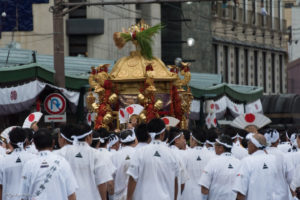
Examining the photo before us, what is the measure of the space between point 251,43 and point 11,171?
5819 centimetres

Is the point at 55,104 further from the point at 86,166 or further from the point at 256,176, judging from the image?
the point at 256,176

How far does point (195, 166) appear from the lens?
14.8 meters

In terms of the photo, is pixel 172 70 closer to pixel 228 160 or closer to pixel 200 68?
pixel 228 160

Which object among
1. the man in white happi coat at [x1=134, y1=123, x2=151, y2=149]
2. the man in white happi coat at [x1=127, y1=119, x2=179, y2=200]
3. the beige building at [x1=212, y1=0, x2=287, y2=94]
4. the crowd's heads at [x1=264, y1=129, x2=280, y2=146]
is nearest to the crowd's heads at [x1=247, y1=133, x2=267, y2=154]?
the man in white happi coat at [x1=127, y1=119, x2=179, y2=200]

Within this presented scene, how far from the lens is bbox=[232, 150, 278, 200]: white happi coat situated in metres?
12.1

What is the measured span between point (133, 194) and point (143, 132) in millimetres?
862

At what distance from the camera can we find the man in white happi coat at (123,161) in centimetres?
1400

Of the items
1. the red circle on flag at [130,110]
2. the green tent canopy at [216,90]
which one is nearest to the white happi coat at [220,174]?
the red circle on flag at [130,110]

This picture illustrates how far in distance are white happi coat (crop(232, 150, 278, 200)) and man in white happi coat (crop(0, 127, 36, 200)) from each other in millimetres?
2628

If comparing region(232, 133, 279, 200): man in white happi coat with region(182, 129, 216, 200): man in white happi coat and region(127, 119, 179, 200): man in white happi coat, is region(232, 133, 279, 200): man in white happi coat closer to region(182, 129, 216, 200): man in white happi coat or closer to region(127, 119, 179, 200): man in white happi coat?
region(127, 119, 179, 200): man in white happi coat

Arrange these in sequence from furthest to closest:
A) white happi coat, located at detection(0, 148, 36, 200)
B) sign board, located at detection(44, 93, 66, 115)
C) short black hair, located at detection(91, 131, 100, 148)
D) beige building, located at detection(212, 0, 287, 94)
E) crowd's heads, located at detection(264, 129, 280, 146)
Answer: beige building, located at detection(212, 0, 287, 94)
sign board, located at detection(44, 93, 66, 115)
crowd's heads, located at detection(264, 129, 280, 146)
short black hair, located at detection(91, 131, 100, 148)
white happi coat, located at detection(0, 148, 36, 200)

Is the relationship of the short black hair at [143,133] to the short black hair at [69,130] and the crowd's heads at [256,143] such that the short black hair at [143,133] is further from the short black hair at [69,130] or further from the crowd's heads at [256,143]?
the crowd's heads at [256,143]

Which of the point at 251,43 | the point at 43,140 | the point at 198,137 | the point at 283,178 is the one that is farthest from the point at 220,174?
the point at 251,43

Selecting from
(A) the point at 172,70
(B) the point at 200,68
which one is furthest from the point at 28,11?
(B) the point at 200,68
